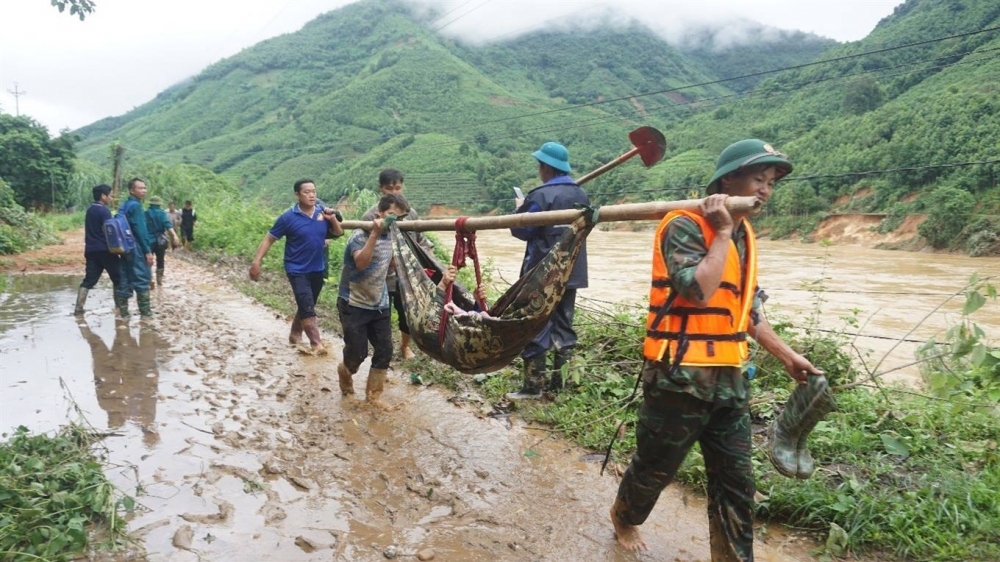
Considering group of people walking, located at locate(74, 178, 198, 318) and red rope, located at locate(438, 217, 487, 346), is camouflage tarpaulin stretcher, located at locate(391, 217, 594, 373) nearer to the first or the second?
red rope, located at locate(438, 217, 487, 346)

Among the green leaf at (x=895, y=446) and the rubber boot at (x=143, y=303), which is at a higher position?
the green leaf at (x=895, y=446)

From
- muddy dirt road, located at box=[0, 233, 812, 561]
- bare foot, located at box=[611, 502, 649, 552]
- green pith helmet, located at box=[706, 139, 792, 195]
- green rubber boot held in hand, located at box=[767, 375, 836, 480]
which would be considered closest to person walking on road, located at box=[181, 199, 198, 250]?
muddy dirt road, located at box=[0, 233, 812, 561]

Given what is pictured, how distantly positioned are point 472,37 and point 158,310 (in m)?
122

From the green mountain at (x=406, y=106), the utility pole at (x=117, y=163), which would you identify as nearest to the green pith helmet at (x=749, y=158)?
the utility pole at (x=117, y=163)

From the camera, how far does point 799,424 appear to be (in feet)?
7.55

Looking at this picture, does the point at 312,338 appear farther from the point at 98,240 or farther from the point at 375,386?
the point at 98,240

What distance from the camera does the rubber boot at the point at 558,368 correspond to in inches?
177

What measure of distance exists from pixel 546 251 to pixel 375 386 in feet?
5.31

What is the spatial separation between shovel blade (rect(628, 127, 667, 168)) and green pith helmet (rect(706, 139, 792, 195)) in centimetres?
132

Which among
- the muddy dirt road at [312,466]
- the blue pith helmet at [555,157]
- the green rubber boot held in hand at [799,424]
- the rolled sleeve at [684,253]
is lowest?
the muddy dirt road at [312,466]

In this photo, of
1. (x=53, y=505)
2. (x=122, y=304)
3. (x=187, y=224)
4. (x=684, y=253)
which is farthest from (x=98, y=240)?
(x=187, y=224)

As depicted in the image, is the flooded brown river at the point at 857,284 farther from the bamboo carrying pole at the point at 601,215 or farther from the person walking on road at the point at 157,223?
the person walking on road at the point at 157,223

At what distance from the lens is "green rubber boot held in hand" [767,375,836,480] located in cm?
223

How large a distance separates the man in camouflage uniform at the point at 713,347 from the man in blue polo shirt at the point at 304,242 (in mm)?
3784
